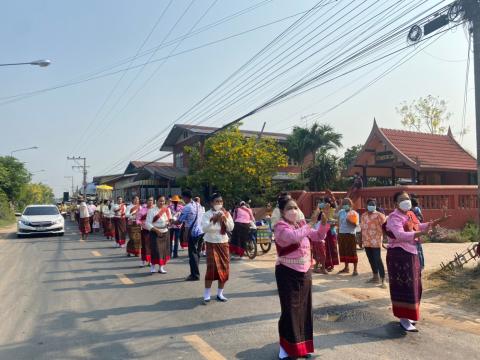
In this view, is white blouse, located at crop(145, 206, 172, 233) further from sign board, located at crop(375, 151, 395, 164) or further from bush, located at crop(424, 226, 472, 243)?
sign board, located at crop(375, 151, 395, 164)

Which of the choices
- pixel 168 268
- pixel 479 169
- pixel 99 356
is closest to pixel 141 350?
pixel 99 356

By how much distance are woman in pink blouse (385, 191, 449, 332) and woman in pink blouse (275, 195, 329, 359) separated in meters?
1.41

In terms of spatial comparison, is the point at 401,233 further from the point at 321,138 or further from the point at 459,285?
the point at 321,138

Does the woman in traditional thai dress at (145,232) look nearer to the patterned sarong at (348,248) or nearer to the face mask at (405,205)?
the patterned sarong at (348,248)

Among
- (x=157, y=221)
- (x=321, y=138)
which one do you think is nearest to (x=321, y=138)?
(x=321, y=138)

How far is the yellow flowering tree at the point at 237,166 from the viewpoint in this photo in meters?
22.0

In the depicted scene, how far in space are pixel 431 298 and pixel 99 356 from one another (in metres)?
5.47

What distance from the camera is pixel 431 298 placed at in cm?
782

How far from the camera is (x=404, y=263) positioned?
5.96 meters

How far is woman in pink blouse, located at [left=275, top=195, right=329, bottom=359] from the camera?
486 centimetres

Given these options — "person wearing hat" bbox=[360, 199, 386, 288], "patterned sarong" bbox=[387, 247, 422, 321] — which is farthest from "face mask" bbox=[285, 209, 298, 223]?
"person wearing hat" bbox=[360, 199, 386, 288]

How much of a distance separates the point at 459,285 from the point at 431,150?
1342 centimetres

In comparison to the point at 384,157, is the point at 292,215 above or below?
below

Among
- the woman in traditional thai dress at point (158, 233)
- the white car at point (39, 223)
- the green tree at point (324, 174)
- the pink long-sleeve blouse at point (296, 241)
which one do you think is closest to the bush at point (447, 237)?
the woman in traditional thai dress at point (158, 233)
